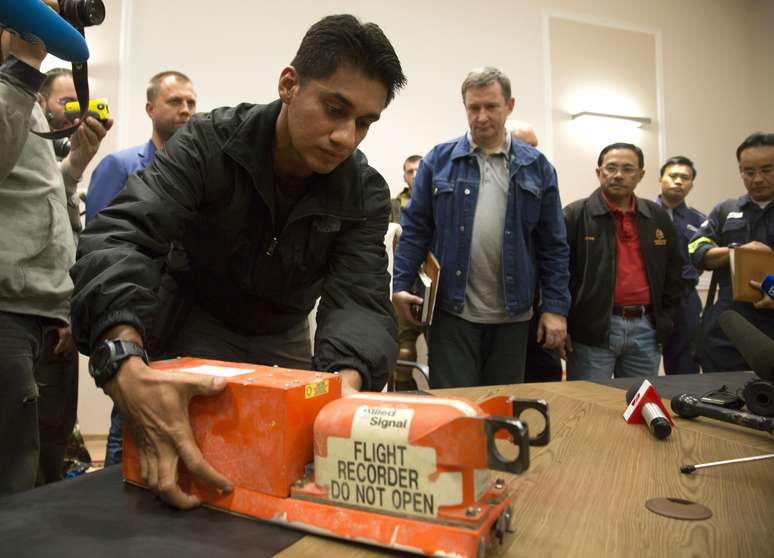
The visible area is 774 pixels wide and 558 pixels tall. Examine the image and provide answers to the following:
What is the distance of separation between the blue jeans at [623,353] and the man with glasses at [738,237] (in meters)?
0.27

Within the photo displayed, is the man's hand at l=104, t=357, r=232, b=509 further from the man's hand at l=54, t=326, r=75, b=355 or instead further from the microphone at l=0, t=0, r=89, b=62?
the man's hand at l=54, t=326, r=75, b=355

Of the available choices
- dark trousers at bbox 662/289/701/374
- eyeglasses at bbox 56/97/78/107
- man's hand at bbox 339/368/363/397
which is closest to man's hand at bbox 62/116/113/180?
eyeglasses at bbox 56/97/78/107

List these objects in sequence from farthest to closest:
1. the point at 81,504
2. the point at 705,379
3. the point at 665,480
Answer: the point at 705,379, the point at 665,480, the point at 81,504

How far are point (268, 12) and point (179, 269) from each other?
10.0 feet

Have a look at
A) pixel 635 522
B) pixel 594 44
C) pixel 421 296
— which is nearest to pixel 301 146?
pixel 635 522

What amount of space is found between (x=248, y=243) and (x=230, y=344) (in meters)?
0.28

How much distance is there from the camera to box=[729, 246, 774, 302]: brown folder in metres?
2.27

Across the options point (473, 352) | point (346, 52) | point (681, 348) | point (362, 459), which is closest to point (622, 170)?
point (473, 352)

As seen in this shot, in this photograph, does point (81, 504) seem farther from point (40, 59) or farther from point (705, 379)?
point (705, 379)

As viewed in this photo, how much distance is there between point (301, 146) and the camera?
117cm

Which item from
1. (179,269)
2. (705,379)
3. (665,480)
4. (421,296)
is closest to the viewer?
(665,480)

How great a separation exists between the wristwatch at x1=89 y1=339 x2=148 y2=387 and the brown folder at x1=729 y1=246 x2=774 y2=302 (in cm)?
226

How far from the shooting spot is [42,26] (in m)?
0.77

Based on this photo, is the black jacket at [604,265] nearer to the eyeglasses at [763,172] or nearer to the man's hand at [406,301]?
the eyeglasses at [763,172]
